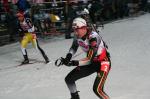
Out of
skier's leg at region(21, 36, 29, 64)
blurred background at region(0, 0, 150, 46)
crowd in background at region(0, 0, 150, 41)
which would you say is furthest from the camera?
blurred background at region(0, 0, 150, 46)

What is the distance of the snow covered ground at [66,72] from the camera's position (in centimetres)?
962

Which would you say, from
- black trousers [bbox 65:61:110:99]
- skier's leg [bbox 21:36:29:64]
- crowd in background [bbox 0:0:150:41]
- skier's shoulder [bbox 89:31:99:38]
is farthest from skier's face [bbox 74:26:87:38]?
crowd in background [bbox 0:0:150:41]

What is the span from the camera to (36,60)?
14039mm

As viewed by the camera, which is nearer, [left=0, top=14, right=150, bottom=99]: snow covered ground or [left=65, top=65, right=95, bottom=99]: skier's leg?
[left=65, top=65, right=95, bottom=99]: skier's leg

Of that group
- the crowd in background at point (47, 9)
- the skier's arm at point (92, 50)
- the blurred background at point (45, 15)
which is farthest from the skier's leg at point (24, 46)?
the skier's arm at point (92, 50)

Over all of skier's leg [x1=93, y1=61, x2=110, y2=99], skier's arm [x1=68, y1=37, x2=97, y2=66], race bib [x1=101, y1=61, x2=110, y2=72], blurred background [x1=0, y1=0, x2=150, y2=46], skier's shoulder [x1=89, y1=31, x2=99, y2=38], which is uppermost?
skier's shoulder [x1=89, y1=31, x2=99, y2=38]

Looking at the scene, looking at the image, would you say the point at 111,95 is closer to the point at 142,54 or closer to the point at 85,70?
the point at 85,70

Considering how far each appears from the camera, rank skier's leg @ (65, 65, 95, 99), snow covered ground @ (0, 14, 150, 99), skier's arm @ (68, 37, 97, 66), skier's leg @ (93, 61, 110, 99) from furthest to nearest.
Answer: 1. snow covered ground @ (0, 14, 150, 99)
2. skier's leg @ (65, 65, 95, 99)
3. skier's leg @ (93, 61, 110, 99)
4. skier's arm @ (68, 37, 97, 66)

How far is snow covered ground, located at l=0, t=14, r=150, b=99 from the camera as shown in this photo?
9.62m

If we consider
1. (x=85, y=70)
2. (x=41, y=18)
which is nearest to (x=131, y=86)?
(x=85, y=70)

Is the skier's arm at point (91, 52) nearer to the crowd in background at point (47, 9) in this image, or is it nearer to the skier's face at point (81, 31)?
the skier's face at point (81, 31)

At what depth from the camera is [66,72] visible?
11.9 meters

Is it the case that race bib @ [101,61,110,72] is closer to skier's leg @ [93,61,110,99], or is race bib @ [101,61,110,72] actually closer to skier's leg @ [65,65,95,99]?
skier's leg @ [93,61,110,99]

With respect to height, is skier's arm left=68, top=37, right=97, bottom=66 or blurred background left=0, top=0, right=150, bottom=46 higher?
skier's arm left=68, top=37, right=97, bottom=66
